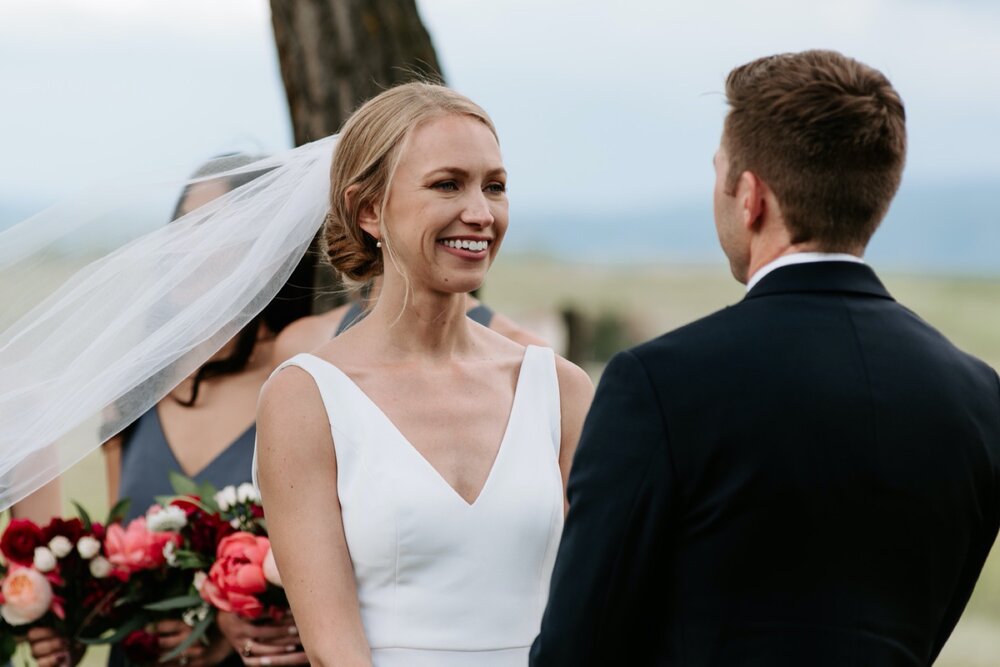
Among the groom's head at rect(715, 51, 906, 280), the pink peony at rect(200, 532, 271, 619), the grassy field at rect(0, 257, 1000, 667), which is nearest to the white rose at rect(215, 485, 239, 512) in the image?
the pink peony at rect(200, 532, 271, 619)

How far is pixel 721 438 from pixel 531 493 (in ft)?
3.71

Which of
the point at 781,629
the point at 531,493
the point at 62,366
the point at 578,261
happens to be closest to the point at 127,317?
the point at 62,366

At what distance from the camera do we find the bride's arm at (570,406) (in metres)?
3.51

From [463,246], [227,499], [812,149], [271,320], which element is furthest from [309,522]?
[271,320]

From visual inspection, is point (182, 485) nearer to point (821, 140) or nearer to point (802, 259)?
point (802, 259)

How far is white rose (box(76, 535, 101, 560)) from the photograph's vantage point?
4.12m

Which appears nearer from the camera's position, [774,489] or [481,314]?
[774,489]

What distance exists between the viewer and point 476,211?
324cm

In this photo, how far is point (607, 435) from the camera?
234 centimetres

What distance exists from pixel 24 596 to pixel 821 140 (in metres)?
2.83

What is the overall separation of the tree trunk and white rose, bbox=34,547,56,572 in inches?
117

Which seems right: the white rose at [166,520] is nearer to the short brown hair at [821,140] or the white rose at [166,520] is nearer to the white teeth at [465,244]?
the white teeth at [465,244]

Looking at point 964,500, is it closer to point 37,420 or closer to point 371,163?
point 371,163

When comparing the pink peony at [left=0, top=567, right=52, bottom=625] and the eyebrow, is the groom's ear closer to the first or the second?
the eyebrow
